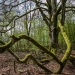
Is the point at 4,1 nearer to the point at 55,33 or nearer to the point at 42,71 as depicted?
the point at 55,33

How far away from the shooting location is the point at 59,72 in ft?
24.5

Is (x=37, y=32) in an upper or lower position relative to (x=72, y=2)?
lower

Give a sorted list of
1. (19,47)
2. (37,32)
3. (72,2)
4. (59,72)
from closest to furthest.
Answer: (59,72), (72,2), (19,47), (37,32)

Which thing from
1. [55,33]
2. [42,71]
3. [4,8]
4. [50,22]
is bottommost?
[42,71]

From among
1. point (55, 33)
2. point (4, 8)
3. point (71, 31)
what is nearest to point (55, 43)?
point (55, 33)

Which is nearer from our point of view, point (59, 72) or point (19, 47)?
point (59, 72)

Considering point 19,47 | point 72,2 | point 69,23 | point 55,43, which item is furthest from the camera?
point 69,23

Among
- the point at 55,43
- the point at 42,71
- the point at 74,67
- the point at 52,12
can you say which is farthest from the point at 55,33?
the point at 42,71

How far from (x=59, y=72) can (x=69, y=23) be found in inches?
695

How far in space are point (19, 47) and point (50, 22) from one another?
6.69m

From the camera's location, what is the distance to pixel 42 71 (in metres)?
7.82

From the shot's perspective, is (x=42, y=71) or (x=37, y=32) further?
(x=37, y=32)

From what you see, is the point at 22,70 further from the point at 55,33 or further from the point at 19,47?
the point at 19,47

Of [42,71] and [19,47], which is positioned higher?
[42,71]
